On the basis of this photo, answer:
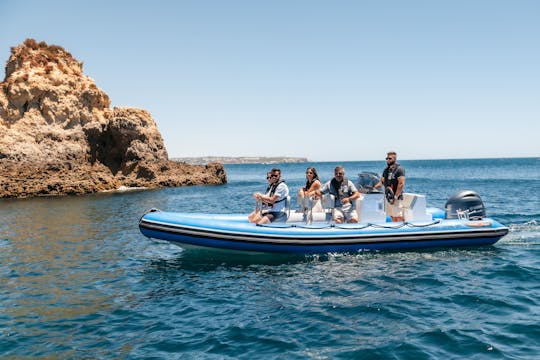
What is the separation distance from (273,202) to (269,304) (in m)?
3.41

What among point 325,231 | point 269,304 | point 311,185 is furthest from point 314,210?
point 269,304

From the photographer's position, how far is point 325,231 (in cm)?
959

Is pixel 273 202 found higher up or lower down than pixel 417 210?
higher up

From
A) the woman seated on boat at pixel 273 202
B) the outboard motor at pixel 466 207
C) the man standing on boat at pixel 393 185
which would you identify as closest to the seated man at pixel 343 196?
the man standing on boat at pixel 393 185

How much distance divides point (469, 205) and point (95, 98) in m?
38.1

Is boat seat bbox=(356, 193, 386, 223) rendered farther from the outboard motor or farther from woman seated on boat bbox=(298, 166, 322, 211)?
the outboard motor

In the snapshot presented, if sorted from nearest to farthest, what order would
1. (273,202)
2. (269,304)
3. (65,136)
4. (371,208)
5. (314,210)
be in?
1. (269,304)
2. (273,202)
3. (371,208)
4. (314,210)
5. (65,136)

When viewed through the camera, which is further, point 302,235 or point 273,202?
point 273,202

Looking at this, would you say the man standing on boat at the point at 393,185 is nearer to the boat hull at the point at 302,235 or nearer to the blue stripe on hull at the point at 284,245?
the boat hull at the point at 302,235

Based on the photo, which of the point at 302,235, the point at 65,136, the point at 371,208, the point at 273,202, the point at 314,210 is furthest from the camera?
the point at 65,136

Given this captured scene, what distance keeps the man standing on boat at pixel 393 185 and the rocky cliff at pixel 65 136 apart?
27871mm

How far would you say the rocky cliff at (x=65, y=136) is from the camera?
33156 millimetres

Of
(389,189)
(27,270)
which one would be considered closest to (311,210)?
(389,189)

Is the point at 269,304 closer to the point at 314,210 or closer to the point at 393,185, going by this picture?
the point at 314,210
